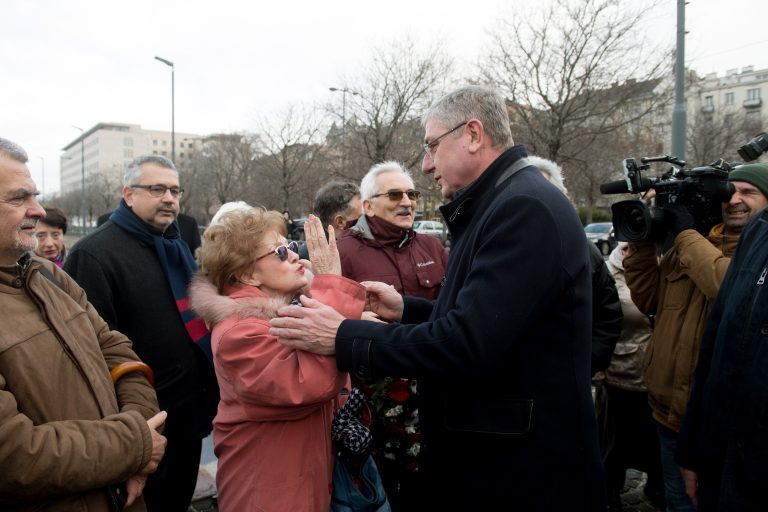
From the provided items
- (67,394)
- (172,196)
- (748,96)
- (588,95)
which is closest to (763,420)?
(67,394)

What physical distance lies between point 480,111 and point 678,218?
1545mm

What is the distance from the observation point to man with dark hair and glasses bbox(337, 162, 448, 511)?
121 inches

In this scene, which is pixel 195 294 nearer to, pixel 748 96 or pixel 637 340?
pixel 637 340

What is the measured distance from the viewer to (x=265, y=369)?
1874 mm

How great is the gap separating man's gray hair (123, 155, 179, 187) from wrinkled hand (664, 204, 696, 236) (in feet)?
9.80

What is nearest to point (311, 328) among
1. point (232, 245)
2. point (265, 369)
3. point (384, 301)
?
point (265, 369)

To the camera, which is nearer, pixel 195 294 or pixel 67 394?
pixel 67 394

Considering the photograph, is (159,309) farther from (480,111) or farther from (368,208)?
(480,111)

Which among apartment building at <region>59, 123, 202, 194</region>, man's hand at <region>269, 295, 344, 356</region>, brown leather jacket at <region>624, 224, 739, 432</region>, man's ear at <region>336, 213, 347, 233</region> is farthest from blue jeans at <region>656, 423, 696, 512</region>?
apartment building at <region>59, 123, 202, 194</region>

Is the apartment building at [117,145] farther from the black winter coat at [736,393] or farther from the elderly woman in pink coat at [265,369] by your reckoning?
the black winter coat at [736,393]

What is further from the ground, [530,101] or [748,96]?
[748,96]

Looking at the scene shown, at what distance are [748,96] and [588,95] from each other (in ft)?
221

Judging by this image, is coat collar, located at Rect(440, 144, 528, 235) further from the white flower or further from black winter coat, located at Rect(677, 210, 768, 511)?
the white flower

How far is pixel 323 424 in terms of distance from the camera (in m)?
2.16
